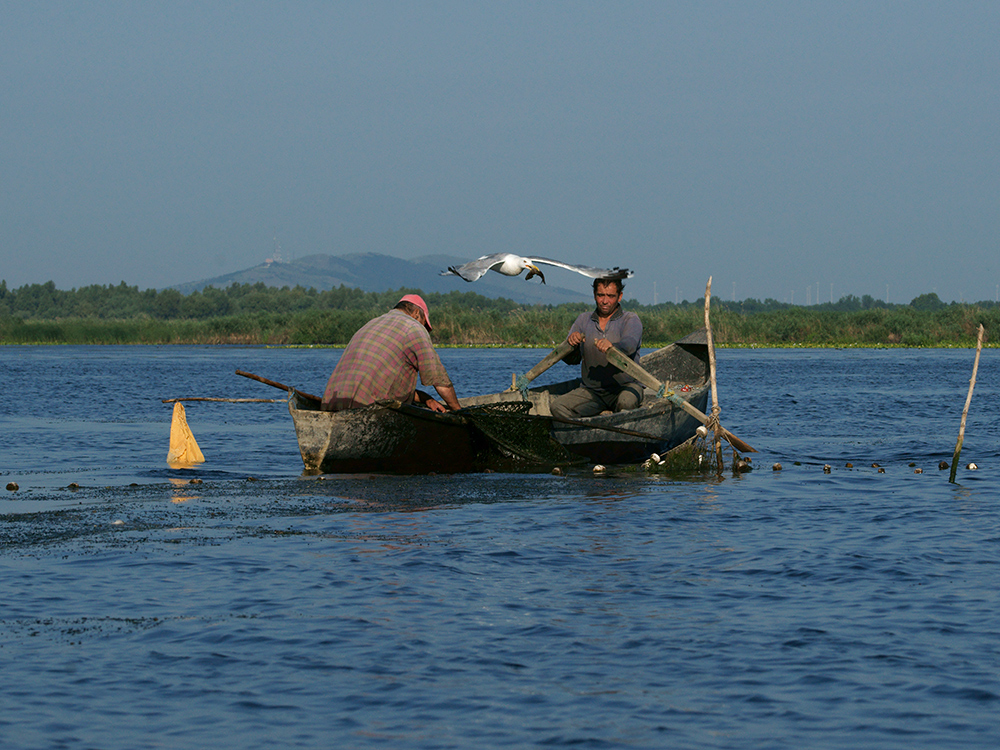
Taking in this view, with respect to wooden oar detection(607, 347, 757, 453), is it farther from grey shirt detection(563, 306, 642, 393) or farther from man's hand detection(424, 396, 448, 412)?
man's hand detection(424, 396, 448, 412)

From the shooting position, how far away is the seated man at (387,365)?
10992 mm

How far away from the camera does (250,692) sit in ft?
16.3

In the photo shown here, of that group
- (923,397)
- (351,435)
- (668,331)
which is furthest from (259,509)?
(668,331)

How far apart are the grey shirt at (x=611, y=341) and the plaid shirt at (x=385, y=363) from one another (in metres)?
1.87

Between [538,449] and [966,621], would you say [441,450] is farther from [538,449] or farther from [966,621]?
[966,621]

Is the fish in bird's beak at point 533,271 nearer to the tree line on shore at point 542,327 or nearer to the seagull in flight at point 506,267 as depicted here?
the seagull in flight at point 506,267

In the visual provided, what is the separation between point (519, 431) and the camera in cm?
1210

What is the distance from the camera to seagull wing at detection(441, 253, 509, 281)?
1116 centimetres

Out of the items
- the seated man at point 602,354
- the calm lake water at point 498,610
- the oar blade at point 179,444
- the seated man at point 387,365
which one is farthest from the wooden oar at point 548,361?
the oar blade at point 179,444

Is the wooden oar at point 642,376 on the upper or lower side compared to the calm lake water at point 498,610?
upper

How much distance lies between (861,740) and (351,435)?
732 cm

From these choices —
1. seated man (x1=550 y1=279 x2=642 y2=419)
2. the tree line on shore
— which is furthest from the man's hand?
the tree line on shore

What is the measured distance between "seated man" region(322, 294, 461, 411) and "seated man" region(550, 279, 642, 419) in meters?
1.88

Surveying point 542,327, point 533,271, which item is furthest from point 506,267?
point 542,327
